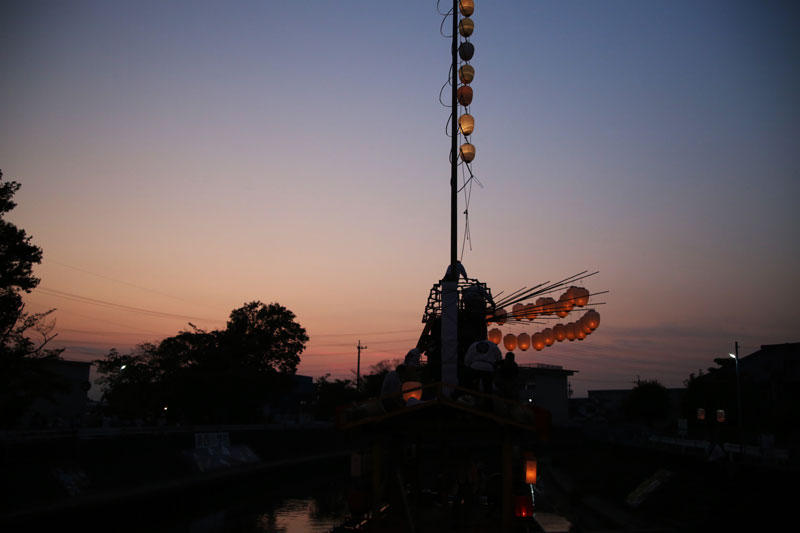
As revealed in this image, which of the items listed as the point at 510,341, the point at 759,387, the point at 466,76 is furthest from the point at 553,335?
the point at 759,387

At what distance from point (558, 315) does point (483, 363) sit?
427 inches

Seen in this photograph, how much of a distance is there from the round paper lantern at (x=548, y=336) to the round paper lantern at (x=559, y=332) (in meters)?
0.28

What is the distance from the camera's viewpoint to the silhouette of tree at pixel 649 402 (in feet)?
207

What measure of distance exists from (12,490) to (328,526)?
12.3m

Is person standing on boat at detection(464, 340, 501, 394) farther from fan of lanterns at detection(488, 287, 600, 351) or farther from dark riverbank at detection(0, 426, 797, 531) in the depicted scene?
fan of lanterns at detection(488, 287, 600, 351)

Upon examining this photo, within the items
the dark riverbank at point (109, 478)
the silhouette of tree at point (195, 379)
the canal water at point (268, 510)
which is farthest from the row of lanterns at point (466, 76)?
the silhouette of tree at point (195, 379)

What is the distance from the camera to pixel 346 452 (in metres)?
51.8

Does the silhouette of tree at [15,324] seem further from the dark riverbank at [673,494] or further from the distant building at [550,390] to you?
the distant building at [550,390]

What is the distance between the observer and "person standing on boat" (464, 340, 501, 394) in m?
12.0

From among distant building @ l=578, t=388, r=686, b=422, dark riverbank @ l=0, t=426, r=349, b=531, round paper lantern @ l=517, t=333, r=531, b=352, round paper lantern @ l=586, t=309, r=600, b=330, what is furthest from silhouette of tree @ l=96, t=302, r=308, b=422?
distant building @ l=578, t=388, r=686, b=422

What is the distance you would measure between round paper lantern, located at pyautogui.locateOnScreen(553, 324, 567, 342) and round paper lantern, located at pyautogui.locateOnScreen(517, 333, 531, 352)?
179 centimetres

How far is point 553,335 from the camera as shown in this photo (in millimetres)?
24812

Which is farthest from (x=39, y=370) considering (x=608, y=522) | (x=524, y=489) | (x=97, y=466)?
(x=608, y=522)

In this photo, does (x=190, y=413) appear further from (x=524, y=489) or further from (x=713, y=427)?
(x=524, y=489)
